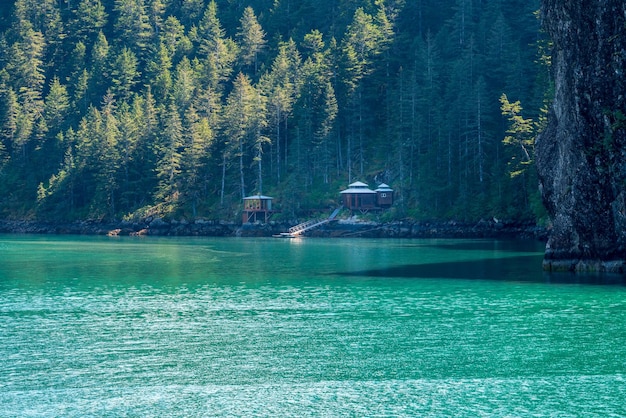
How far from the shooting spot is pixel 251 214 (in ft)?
378

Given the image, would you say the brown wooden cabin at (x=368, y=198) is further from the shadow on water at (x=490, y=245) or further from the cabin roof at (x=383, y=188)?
the shadow on water at (x=490, y=245)

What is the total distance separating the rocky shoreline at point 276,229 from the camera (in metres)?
93.9

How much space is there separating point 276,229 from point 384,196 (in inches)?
564

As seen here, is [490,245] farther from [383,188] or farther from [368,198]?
[383,188]

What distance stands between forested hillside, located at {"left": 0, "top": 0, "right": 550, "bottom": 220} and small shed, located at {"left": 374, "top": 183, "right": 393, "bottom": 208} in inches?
47.9

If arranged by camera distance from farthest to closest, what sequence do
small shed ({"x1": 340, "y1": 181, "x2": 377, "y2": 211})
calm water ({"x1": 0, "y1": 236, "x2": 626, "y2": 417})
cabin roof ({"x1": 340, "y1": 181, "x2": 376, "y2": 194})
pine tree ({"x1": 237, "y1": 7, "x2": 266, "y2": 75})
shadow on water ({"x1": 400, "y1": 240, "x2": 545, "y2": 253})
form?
pine tree ({"x1": 237, "y1": 7, "x2": 266, "y2": 75}), small shed ({"x1": 340, "y1": 181, "x2": 377, "y2": 211}), cabin roof ({"x1": 340, "y1": 181, "x2": 376, "y2": 194}), shadow on water ({"x1": 400, "y1": 240, "x2": 545, "y2": 253}), calm water ({"x1": 0, "y1": 236, "x2": 626, "y2": 417})

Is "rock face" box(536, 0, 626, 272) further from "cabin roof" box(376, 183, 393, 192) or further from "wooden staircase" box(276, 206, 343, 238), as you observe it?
"cabin roof" box(376, 183, 393, 192)

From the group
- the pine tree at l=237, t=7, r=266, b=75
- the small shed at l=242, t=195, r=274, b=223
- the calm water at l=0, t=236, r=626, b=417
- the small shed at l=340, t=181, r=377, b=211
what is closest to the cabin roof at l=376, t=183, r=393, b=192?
the small shed at l=340, t=181, r=377, b=211

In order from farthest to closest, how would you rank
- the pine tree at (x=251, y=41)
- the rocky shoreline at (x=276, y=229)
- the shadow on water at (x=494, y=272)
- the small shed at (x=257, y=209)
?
1. the pine tree at (x=251, y=41)
2. the small shed at (x=257, y=209)
3. the rocky shoreline at (x=276, y=229)
4. the shadow on water at (x=494, y=272)

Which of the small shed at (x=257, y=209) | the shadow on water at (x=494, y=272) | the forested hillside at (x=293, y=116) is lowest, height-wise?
the shadow on water at (x=494, y=272)

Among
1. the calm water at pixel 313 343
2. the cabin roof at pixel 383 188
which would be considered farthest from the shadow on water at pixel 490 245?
the cabin roof at pixel 383 188

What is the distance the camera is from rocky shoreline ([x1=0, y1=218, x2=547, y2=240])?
93.9 metres

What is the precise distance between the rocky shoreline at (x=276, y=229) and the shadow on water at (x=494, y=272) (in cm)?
2764

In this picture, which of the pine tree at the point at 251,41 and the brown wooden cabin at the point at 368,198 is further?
the pine tree at the point at 251,41
